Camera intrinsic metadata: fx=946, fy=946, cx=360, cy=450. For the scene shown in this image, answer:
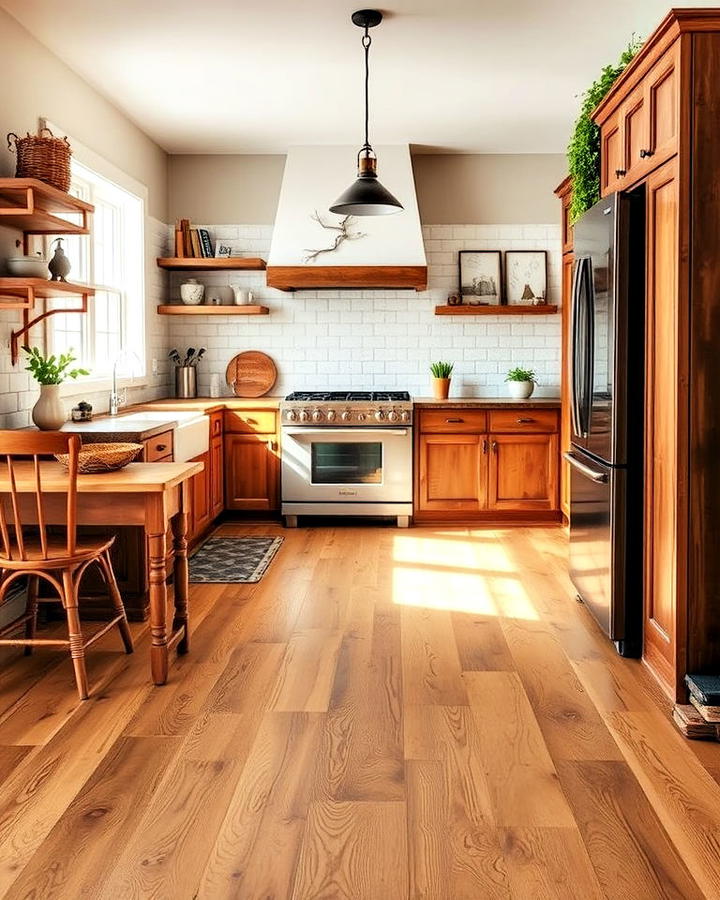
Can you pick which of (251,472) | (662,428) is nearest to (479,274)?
(251,472)

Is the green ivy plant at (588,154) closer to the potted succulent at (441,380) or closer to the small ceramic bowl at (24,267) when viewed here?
the potted succulent at (441,380)

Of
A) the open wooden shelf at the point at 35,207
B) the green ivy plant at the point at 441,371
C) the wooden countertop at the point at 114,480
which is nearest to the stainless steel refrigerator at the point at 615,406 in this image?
the wooden countertop at the point at 114,480

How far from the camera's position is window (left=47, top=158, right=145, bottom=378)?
5.39m

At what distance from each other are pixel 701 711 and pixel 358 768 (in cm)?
108

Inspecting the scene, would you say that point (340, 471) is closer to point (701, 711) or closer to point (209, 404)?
point (209, 404)

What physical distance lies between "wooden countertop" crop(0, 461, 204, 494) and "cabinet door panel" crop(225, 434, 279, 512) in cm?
298

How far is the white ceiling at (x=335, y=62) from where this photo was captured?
4.20 m

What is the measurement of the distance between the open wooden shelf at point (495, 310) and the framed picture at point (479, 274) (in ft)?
0.51

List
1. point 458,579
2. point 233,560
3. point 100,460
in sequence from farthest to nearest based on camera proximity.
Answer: point 233,560, point 458,579, point 100,460

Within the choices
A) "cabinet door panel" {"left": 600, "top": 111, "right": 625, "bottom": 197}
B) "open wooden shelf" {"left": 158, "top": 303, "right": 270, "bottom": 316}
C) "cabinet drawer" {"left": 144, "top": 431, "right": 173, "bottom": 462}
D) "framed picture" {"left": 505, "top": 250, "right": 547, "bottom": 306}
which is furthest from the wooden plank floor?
"framed picture" {"left": 505, "top": 250, "right": 547, "bottom": 306}

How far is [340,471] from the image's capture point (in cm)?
660

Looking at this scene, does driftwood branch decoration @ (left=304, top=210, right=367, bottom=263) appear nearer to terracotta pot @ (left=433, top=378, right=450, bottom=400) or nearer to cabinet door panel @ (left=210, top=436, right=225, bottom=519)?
terracotta pot @ (left=433, top=378, right=450, bottom=400)

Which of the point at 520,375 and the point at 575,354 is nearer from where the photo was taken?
the point at 575,354

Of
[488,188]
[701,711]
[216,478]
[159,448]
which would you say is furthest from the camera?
[488,188]
